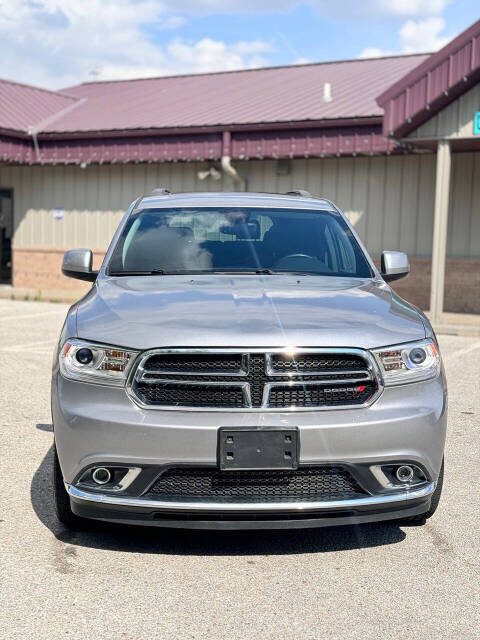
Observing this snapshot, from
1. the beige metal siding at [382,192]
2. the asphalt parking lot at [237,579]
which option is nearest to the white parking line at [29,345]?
the asphalt parking lot at [237,579]

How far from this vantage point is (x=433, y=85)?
14.9 meters

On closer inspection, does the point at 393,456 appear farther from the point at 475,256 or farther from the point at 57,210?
the point at 57,210

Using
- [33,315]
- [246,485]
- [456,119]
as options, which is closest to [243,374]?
[246,485]

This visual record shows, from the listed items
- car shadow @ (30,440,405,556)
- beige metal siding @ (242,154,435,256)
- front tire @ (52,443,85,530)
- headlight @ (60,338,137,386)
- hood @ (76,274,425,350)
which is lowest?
car shadow @ (30,440,405,556)

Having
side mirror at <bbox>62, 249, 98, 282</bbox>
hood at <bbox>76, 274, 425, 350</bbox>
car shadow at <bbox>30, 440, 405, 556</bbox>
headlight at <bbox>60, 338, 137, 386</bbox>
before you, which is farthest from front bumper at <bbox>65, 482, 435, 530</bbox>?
side mirror at <bbox>62, 249, 98, 282</bbox>

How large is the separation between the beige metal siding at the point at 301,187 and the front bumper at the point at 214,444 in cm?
1476

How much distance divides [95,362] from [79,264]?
4.93 ft

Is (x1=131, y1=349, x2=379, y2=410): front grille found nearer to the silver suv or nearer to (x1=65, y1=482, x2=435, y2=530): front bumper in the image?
the silver suv

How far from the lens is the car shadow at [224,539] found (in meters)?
4.29

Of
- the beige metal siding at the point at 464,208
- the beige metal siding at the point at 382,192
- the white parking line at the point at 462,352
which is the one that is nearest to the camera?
the white parking line at the point at 462,352

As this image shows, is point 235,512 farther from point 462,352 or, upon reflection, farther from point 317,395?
point 462,352

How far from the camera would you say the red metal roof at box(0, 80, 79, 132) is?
2286cm

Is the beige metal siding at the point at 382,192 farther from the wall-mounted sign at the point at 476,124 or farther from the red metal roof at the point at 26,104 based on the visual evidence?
the red metal roof at the point at 26,104

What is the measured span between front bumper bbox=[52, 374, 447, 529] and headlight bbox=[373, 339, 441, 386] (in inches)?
2.1
